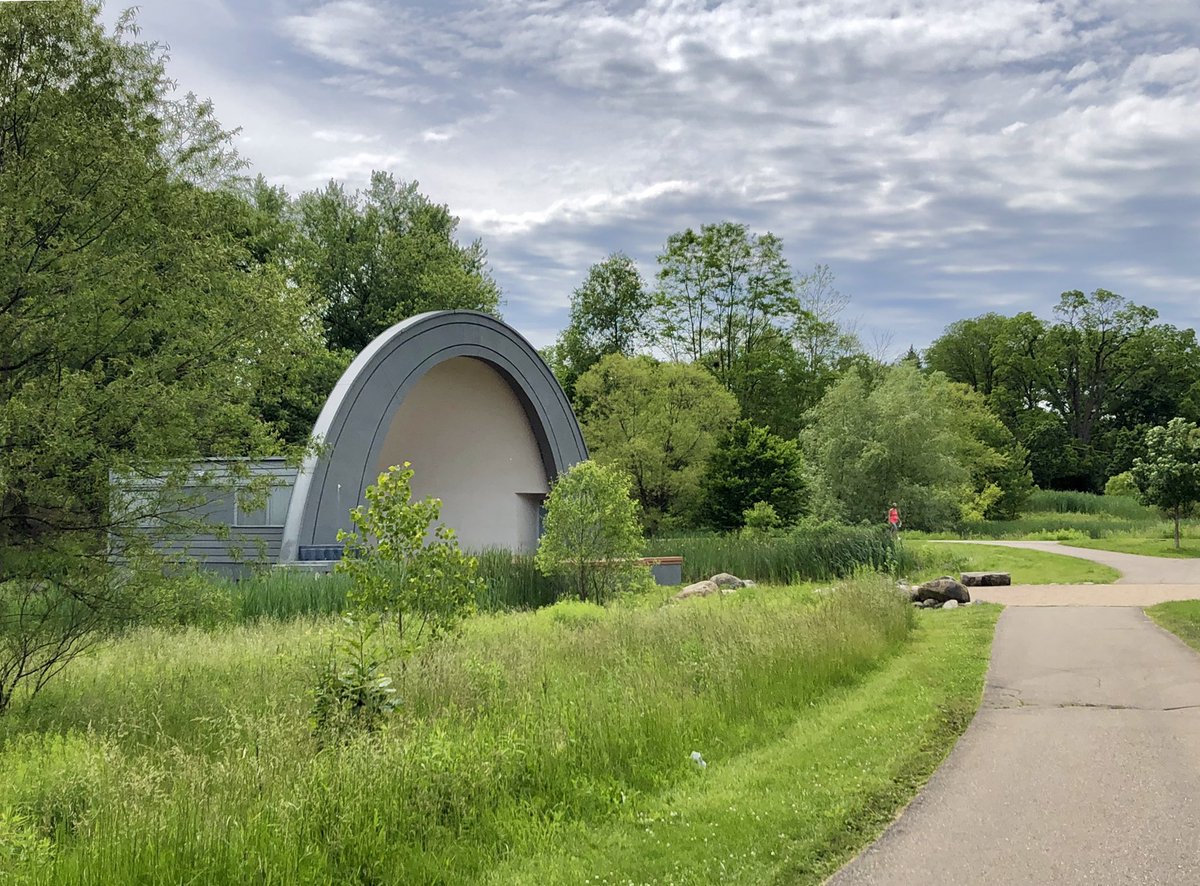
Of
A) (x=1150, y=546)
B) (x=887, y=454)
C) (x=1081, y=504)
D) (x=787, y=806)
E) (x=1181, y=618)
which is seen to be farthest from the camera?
(x=1081, y=504)

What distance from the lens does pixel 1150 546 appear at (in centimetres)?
2828

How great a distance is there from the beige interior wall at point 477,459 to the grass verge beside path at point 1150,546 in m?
17.5

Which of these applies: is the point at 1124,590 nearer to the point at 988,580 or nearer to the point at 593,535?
the point at 988,580

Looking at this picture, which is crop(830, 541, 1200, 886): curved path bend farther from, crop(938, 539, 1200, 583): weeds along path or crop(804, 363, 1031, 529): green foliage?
crop(804, 363, 1031, 529): green foliage

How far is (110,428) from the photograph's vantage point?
7.64 m

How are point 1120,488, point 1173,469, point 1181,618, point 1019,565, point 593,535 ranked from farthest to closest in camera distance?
1. point 1120,488
2. point 1173,469
3. point 1019,565
4. point 593,535
5. point 1181,618

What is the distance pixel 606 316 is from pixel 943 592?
36523mm

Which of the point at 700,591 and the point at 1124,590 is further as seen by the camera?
the point at 700,591

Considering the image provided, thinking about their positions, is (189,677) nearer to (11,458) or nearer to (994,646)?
(11,458)

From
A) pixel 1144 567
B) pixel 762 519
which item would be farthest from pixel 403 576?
pixel 762 519

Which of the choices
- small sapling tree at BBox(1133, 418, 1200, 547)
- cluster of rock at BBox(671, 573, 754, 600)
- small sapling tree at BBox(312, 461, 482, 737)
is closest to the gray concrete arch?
cluster of rock at BBox(671, 573, 754, 600)

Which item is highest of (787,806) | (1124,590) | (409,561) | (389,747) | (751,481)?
(751,481)

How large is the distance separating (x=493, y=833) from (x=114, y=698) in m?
4.43

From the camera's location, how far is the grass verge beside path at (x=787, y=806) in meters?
4.42
